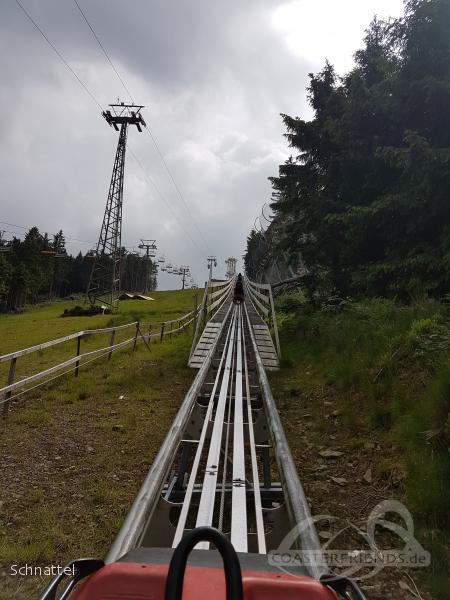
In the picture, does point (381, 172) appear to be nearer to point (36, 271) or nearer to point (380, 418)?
point (380, 418)

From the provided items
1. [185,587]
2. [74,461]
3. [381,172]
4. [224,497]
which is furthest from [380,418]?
[381,172]

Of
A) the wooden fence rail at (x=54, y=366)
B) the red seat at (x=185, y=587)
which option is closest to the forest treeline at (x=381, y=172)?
the wooden fence rail at (x=54, y=366)

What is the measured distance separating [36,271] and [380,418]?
73976 millimetres

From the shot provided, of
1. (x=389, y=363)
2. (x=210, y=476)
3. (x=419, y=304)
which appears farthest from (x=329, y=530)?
(x=419, y=304)

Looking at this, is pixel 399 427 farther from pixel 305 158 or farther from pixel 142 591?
pixel 305 158

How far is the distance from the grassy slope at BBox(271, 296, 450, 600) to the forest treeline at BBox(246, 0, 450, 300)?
1512 mm

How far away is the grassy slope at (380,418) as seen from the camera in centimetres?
334

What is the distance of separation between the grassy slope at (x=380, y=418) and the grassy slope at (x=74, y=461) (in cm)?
205

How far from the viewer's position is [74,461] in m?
4.81

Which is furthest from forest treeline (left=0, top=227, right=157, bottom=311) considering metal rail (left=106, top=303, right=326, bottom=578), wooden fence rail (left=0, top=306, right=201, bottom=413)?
metal rail (left=106, top=303, right=326, bottom=578)

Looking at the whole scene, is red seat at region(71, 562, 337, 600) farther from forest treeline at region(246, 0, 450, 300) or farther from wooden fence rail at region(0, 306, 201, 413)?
forest treeline at region(246, 0, 450, 300)

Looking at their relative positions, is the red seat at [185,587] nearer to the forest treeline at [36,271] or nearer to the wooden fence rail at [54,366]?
the wooden fence rail at [54,366]

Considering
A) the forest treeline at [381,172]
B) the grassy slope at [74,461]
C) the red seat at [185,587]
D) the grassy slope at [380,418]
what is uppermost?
the forest treeline at [381,172]

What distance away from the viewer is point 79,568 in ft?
5.00
